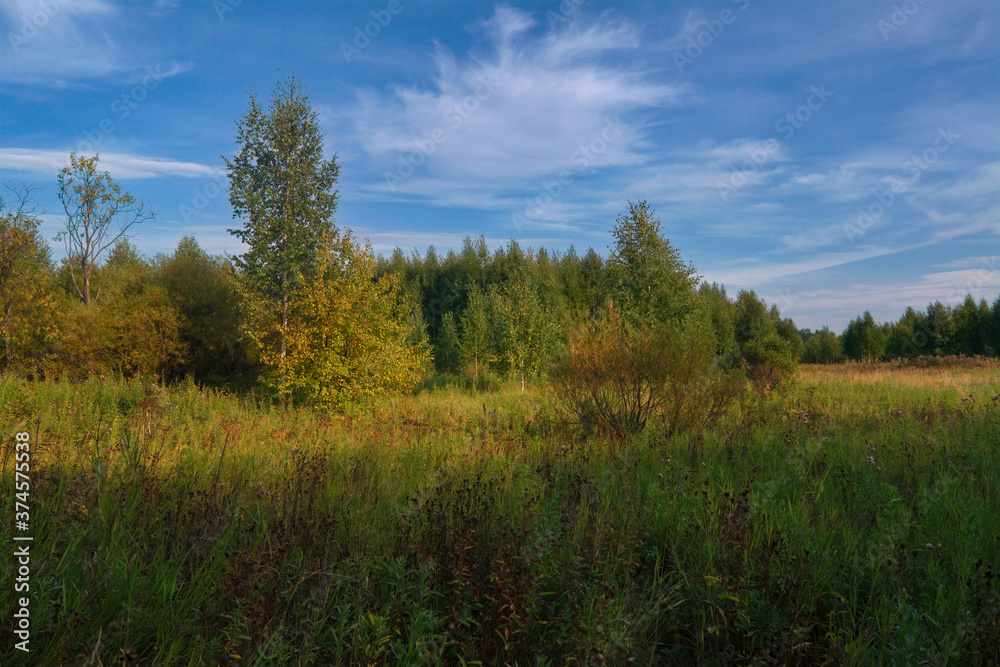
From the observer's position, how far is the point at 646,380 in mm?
7992

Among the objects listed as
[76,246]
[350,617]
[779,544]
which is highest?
[76,246]

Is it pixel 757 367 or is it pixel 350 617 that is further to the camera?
pixel 757 367

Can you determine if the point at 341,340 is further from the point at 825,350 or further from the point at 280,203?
the point at 825,350

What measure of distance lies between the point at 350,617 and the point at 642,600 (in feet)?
5.27

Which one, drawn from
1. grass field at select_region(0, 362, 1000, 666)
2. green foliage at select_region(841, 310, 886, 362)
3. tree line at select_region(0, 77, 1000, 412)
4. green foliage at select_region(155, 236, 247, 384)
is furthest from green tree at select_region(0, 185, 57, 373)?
green foliage at select_region(841, 310, 886, 362)

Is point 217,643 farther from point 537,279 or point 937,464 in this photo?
point 537,279

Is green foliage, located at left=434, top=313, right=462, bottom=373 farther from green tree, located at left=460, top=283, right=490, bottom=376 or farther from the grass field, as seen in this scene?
the grass field

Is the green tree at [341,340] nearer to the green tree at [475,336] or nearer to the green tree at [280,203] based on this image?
Answer: the green tree at [280,203]

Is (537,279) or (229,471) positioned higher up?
Result: (537,279)

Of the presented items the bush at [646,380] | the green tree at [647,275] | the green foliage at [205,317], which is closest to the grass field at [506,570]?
the bush at [646,380]

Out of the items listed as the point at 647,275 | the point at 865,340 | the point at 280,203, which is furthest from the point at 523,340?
the point at 865,340

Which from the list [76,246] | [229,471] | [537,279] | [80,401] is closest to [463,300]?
[537,279]

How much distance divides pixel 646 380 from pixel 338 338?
31.8ft

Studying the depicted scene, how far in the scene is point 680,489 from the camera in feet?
13.0
